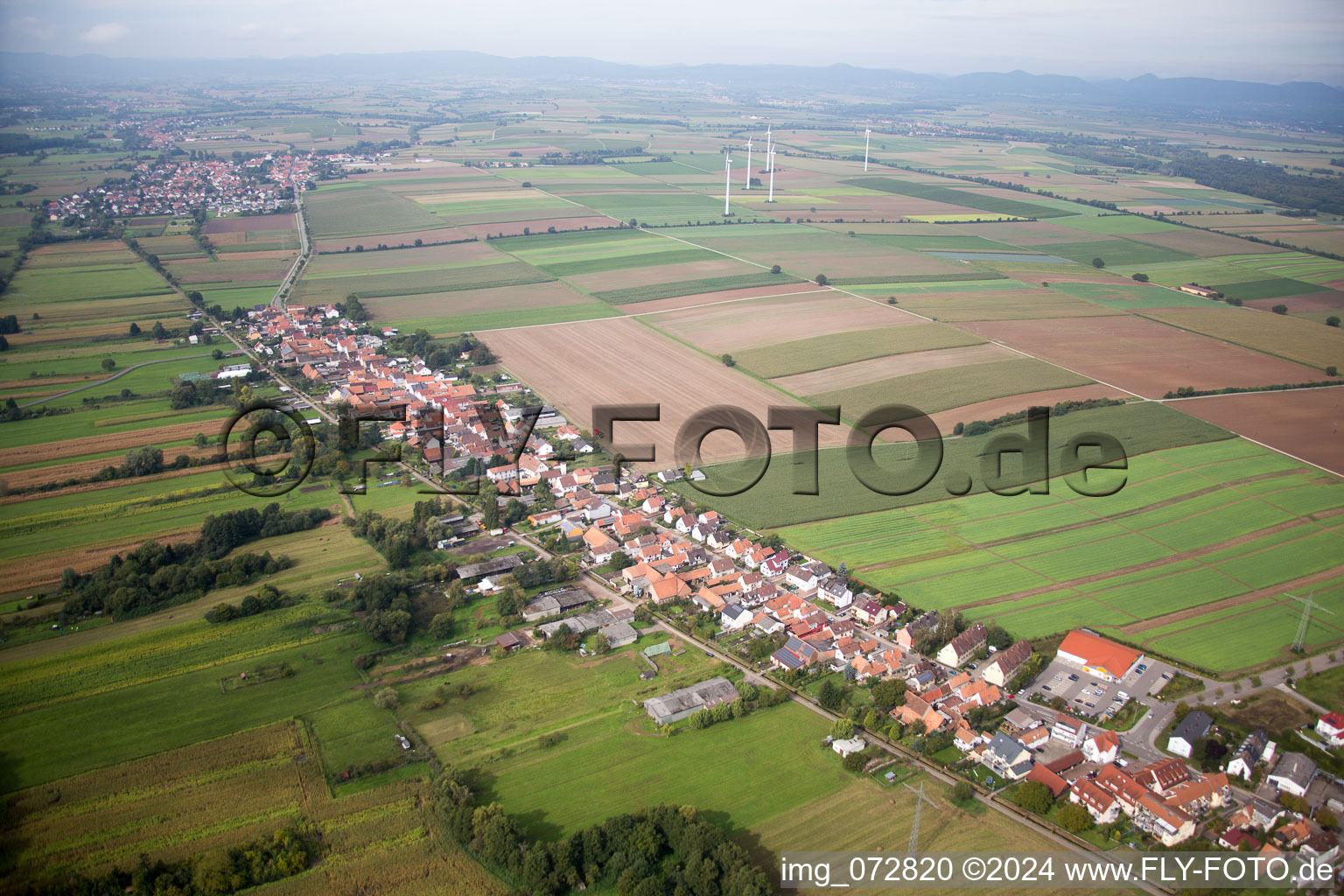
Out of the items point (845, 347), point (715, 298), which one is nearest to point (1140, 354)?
point (845, 347)

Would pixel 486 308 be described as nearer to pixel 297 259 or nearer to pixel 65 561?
pixel 297 259

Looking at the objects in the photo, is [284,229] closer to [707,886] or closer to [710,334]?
[710,334]

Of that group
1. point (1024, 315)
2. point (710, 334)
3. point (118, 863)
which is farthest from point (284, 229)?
point (118, 863)

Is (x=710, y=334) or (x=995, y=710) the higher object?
(x=710, y=334)

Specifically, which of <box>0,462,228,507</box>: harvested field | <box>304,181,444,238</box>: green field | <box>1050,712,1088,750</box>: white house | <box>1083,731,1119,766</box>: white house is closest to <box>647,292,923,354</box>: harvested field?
<box>0,462,228,507</box>: harvested field

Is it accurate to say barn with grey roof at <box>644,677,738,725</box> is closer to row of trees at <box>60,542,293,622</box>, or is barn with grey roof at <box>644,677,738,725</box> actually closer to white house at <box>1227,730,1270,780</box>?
white house at <box>1227,730,1270,780</box>

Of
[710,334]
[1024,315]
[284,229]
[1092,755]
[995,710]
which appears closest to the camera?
[1092,755]

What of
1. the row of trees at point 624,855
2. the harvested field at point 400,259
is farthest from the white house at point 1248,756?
the harvested field at point 400,259
